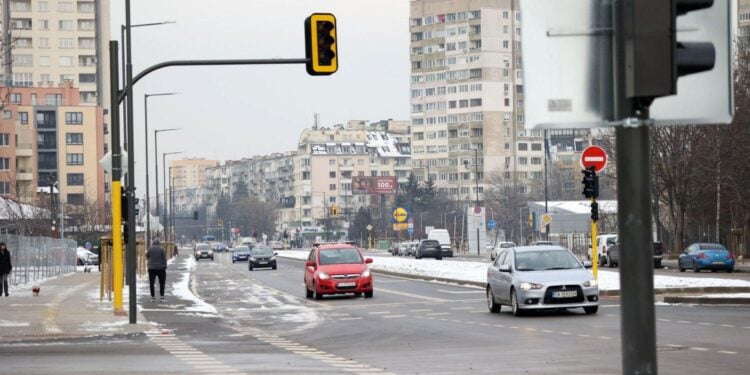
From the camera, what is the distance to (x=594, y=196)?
3641cm

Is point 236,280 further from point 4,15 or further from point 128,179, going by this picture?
point 4,15

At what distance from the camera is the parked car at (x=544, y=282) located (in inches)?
1181

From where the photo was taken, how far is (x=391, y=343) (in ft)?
75.4

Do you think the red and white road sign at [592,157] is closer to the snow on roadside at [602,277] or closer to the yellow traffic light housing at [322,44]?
the snow on roadside at [602,277]

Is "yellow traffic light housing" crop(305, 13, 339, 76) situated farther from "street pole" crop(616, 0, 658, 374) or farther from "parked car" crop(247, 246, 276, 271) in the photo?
"parked car" crop(247, 246, 276, 271)

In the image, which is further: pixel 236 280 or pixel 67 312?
pixel 236 280

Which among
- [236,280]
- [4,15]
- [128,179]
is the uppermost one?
[4,15]

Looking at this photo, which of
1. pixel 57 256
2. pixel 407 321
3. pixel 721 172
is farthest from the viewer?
pixel 57 256

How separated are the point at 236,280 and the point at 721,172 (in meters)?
25.1

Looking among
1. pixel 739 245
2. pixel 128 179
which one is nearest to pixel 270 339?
pixel 128 179

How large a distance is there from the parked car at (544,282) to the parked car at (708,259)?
3000cm

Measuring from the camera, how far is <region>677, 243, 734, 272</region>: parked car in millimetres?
60094

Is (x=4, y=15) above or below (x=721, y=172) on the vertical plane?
above

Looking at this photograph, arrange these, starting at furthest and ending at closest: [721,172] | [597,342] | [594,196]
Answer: [721,172], [594,196], [597,342]
